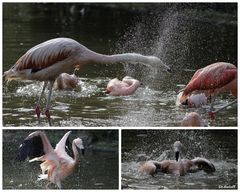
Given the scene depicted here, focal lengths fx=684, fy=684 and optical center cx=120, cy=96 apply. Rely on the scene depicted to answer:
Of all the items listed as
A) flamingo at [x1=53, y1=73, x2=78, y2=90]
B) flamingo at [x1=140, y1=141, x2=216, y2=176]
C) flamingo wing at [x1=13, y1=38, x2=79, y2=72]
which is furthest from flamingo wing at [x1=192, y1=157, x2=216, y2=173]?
flamingo at [x1=53, y1=73, x2=78, y2=90]

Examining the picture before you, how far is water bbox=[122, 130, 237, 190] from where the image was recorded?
18.2ft

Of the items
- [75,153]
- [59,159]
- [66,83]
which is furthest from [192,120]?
[66,83]

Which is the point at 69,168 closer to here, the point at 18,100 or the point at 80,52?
the point at 80,52

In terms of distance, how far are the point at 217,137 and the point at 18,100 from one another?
1.96 metres

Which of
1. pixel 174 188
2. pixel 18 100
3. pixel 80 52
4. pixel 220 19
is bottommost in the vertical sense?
pixel 174 188

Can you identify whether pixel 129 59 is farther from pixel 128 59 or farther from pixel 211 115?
pixel 211 115

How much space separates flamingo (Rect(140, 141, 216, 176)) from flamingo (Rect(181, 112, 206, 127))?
175mm

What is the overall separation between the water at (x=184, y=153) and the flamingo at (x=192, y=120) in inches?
16.4

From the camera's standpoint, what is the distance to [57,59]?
18.5 ft

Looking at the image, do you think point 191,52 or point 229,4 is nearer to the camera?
point 191,52

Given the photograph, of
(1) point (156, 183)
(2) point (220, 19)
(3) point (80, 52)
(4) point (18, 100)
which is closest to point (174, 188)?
(1) point (156, 183)

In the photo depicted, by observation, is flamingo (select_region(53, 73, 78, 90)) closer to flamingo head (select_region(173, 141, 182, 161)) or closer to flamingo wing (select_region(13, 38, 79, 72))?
flamingo wing (select_region(13, 38, 79, 72))

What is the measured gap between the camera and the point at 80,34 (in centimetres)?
1159

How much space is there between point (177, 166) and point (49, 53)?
142 cm
